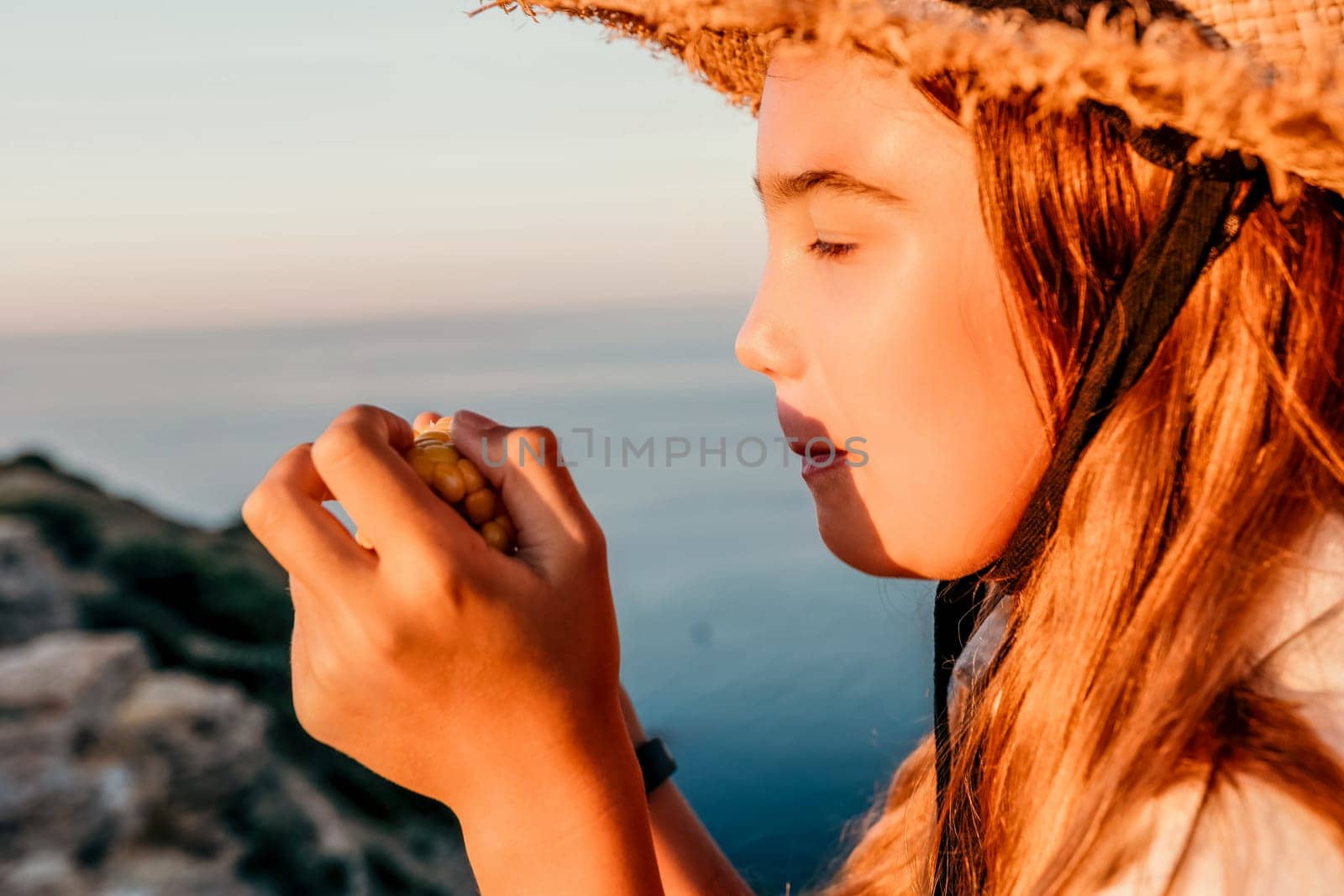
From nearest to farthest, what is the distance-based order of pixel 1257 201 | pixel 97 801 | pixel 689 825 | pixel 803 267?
pixel 1257 201, pixel 803 267, pixel 689 825, pixel 97 801

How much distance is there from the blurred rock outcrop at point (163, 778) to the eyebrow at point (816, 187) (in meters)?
2.86

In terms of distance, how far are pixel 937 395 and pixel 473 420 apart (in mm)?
559

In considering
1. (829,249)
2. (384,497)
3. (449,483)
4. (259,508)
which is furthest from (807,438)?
(259,508)

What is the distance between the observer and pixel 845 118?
143 centimetres

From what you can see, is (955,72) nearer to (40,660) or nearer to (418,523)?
(418,523)

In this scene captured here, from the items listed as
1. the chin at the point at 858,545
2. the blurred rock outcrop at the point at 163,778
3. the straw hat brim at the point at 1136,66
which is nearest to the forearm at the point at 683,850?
the chin at the point at 858,545

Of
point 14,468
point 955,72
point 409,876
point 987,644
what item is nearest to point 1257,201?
point 955,72

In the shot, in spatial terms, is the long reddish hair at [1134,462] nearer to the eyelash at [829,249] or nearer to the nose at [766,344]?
the eyelash at [829,249]

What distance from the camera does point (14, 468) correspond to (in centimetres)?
442

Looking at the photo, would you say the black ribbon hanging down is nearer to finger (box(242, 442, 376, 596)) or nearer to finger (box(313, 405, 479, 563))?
finger (box(313, 405, 479, 563))

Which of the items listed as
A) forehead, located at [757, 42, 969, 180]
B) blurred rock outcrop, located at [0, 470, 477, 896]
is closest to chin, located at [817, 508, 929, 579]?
forehead, located at [757, 42, 969, 180]

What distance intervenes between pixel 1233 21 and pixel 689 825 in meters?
1.41

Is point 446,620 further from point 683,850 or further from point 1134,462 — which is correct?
point 683,850

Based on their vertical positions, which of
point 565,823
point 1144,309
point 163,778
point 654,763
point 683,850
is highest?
point 1144,309
